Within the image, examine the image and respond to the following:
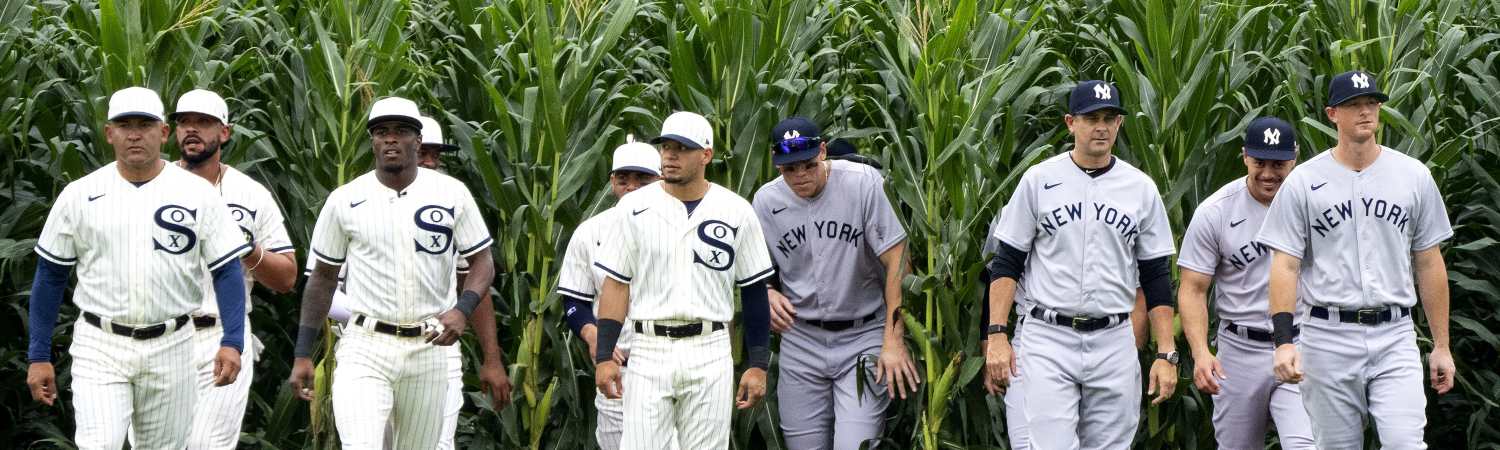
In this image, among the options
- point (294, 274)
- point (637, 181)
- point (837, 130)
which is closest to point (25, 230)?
point (294, 274)

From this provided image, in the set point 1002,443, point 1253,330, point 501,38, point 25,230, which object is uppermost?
point 501,38

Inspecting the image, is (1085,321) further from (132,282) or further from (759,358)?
(132,282)

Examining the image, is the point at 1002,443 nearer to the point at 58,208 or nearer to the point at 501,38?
the point at 501,38

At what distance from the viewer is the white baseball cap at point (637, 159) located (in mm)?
8219

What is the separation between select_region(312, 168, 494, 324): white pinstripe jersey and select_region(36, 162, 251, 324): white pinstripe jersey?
0.51m

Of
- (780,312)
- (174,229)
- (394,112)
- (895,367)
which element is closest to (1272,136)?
(895,367)

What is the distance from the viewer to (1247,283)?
8281 millimetres

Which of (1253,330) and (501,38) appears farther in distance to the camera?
(501,38)

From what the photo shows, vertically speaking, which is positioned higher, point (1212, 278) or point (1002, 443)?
point (1212, 278)

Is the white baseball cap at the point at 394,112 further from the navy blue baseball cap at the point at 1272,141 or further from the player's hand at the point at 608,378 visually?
the navy blue baseball cap at the point at 1272,141

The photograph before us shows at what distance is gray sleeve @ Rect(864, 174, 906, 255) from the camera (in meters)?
8.58

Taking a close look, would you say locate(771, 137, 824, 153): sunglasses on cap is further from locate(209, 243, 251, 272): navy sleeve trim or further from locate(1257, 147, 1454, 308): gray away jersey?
locate(209, 243, 251, 272): navy sleeve trim

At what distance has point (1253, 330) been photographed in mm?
8242

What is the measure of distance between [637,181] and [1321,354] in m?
3.14
